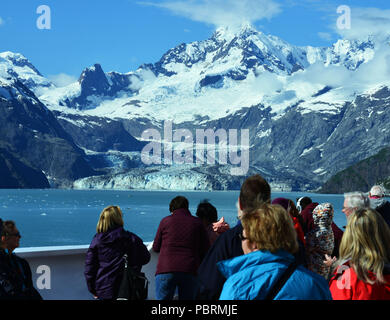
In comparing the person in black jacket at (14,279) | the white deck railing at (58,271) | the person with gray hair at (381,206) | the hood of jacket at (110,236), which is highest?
the person with gray hair at (381,206)

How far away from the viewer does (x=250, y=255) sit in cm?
391

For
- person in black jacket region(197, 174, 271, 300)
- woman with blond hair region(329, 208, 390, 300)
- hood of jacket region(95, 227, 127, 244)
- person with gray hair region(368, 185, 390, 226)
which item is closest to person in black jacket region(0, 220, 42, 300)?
person in black jacket region(197, 174, 271, 300)

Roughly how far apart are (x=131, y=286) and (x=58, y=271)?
2409 mm

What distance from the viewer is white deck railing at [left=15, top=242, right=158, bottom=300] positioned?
9016 millimetres

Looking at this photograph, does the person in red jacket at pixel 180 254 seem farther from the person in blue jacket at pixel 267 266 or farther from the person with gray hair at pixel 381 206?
the person in blue jacket at pixel 267 266

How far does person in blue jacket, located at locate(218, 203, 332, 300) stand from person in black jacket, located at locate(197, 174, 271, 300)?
1.25ft

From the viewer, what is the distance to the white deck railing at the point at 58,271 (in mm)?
9016

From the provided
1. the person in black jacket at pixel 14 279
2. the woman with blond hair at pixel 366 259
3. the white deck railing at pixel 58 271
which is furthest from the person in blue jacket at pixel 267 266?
the white deck railing at pixel 58 271

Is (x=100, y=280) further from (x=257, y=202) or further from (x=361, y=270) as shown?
(x=361, y=270)

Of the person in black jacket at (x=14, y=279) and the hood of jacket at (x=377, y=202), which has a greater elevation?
the hood of jacket at (x=377, y=202)

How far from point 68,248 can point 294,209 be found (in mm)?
3748

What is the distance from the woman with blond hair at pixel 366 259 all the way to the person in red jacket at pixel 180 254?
3208 mm

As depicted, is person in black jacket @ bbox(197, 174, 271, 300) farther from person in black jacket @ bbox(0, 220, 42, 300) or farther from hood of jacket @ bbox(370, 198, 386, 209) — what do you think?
hood of jacket @ bbox(370, 198, 386, 209)
